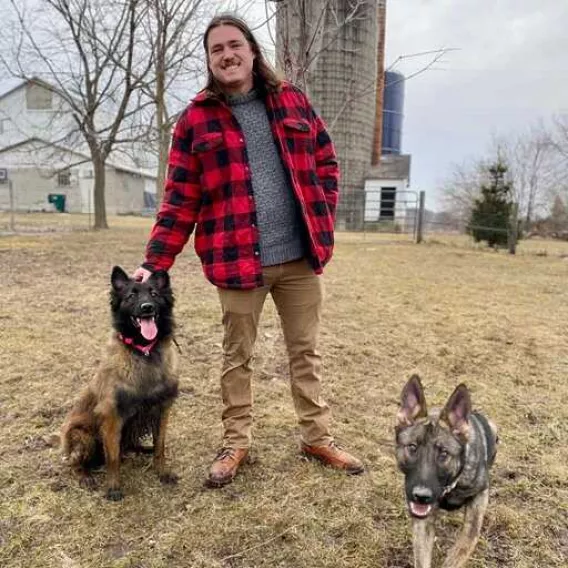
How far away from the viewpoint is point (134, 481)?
9.03 ft

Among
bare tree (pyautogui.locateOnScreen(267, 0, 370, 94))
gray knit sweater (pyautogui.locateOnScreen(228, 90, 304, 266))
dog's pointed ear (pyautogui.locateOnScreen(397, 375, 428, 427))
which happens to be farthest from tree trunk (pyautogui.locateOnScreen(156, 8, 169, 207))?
dog's pointed ear (pyautogui.locateOnScreen(397, 375, 428, 427))

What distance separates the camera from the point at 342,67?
58.3 ft

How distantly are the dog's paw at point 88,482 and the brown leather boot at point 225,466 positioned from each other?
1.94ft

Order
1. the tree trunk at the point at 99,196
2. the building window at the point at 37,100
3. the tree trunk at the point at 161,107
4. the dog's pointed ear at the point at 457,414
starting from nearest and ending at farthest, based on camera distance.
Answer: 1. the dog's pointed ear at the point at 457,414
2. the tree trunk at the point at 161,107
3. the tree trunk at the point at 99,196
4. the building window at the point at 37,100

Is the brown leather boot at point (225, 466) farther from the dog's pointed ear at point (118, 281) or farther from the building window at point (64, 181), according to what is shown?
the building window at point (64, 181)

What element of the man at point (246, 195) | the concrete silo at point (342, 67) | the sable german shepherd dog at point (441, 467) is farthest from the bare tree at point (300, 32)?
the sable german shepherd dog at point (441, 467)

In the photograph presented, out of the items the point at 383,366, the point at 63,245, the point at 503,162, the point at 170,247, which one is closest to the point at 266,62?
the point at 170,247

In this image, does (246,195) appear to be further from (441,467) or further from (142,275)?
(441,467)

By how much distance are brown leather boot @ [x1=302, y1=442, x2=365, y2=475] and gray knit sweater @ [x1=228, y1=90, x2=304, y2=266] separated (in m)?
1.10

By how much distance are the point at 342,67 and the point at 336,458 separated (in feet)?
56.4

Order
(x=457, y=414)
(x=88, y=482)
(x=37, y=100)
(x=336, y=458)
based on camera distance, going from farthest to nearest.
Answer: (x=37, y=100) < (x=336, y=458) < (x=88, y=482) < (x=457, y=414)

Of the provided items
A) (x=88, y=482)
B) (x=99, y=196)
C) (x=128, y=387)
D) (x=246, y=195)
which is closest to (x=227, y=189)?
(x=246, y=195)

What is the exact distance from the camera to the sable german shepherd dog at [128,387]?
257cm

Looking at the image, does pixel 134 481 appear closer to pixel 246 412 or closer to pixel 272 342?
pixel 246 412
